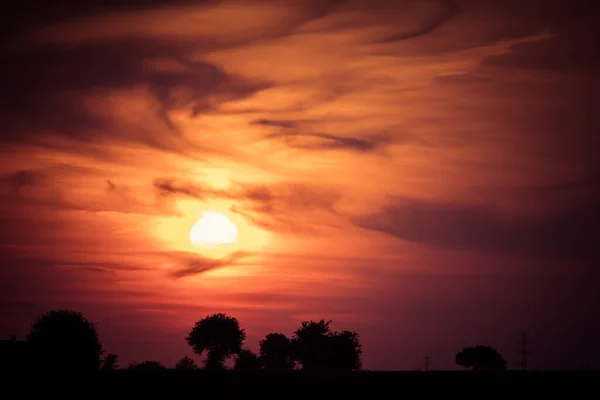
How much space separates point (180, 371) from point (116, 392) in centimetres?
843

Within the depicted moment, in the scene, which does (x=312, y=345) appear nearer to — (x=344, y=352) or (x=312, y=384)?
(x=344, y=352)

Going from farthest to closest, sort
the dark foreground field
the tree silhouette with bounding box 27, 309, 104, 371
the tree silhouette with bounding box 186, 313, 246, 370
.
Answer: the tree silhouette with bounding box 186, 313, 246, 370, the tree silhouette with bounding box 27, 309, 104, 371, the dark foreground field

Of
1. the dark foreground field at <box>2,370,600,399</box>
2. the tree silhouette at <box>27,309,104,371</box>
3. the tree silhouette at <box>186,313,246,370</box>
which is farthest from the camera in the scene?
the tree silhouette at <box>186,313,246,370</box>

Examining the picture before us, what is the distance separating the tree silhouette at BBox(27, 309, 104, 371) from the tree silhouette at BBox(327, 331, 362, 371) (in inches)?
2194

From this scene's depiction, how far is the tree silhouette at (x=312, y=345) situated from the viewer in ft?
570

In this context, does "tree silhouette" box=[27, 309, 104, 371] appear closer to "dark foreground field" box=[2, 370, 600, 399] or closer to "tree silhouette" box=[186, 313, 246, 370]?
"tree silhouette" box=[186, 313, 246, 370]

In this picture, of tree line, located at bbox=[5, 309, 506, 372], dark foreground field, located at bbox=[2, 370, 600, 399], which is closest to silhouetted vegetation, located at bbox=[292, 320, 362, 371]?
tree line, located at bbox=[5, 309, 506, 372]

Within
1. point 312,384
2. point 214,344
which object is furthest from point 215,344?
point 312,384

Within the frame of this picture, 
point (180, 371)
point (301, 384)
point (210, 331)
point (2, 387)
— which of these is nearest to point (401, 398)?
point (301, 384)

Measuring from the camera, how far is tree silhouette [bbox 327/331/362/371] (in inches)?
6649

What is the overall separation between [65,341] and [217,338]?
1793 inches

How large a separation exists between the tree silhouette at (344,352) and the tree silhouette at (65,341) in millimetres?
55735

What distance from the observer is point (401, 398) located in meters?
49.8

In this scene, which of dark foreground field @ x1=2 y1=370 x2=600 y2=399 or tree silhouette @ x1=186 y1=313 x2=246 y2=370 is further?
tree silhouette @ x1=186 y1=313 x2=246 y2=370
